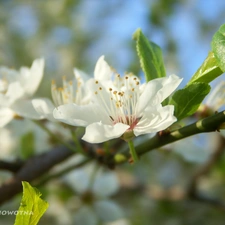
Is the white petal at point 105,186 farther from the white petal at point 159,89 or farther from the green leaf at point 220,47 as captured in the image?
the green leaf at point 220,47

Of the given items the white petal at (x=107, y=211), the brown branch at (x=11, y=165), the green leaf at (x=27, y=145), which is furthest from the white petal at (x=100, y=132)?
the white petal at (x=107, y=211)

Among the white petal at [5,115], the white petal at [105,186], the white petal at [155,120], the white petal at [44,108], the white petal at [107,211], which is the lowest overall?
the white petal at [107,211]

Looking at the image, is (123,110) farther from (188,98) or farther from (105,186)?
(105,186)

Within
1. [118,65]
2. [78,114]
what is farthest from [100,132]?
[118,65]

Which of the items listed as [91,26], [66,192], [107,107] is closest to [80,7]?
[91,26]

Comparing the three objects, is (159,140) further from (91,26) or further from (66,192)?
(91,26)
